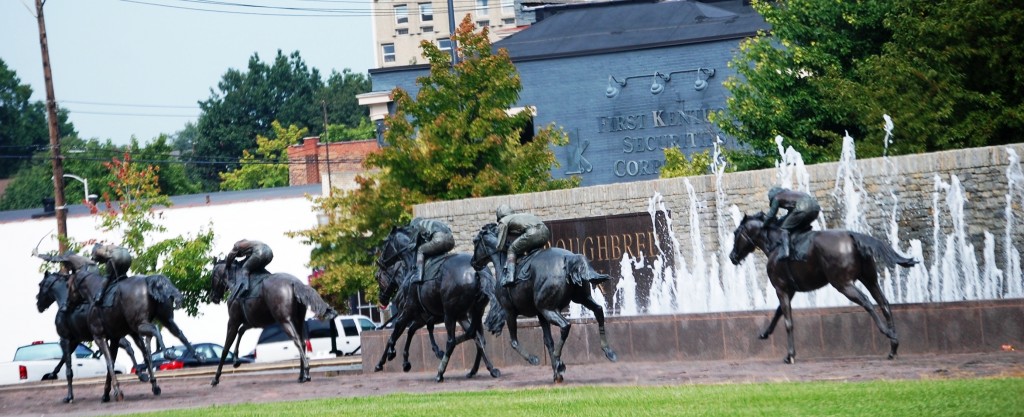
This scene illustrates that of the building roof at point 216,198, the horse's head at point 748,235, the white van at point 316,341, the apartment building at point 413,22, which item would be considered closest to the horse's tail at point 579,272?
the horse's head at point 748,235

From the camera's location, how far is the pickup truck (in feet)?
113

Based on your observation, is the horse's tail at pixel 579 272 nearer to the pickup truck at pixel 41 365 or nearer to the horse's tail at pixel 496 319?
the horse's tail at pixel 496 319

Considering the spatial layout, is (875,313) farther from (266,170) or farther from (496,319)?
(266,170)

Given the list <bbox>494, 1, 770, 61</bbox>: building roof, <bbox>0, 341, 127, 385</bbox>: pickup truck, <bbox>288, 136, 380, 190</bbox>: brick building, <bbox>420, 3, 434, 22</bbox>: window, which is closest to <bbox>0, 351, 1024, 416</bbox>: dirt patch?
<bbox>0, 341, 127, 385</bbox>: pickup truck

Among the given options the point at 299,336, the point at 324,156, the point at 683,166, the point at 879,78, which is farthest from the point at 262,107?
the point at 299,336

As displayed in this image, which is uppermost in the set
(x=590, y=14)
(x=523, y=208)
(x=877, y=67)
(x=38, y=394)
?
(x=590, y=14)

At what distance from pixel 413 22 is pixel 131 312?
88.5 meters

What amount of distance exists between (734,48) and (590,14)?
31.4 ft

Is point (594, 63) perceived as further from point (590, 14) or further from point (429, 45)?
point (429, 45)

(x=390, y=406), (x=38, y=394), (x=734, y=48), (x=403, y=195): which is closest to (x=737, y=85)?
(x=734, y=48)

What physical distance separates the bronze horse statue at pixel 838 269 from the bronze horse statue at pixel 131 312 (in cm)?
836

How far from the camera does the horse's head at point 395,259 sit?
20625 mm

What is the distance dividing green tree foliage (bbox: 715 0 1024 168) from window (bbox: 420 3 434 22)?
215 feet

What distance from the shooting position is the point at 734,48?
50.3 metres
